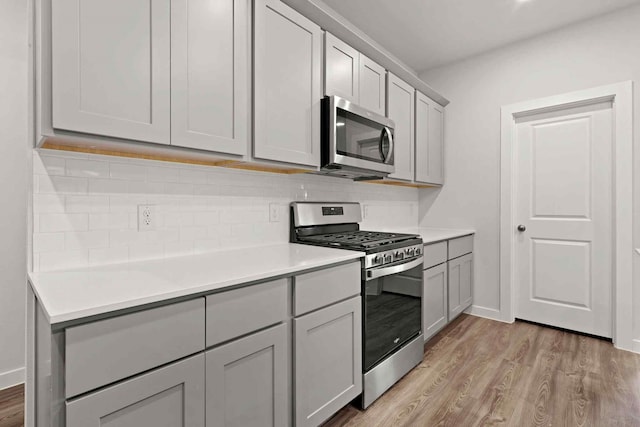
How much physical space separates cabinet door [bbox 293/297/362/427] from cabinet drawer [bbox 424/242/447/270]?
0.94 meters

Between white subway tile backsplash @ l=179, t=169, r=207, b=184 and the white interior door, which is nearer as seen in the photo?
white subway tile backsplash @ l=179, t=169, r=207, b=184

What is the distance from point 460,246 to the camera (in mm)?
3094

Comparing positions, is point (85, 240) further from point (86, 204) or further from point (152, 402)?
point (152, 402)

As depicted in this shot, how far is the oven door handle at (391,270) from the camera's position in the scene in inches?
72.8

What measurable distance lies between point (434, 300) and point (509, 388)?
0.74 meters

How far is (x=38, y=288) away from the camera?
1.04 meters

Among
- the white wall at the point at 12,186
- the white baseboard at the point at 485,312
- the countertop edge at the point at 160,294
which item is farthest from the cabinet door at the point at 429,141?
the white wall at the point at 12,186

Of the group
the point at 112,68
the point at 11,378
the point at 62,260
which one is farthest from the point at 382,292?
the point at 11,378

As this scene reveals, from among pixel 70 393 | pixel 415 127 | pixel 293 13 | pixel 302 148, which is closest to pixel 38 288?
pixel 70 393

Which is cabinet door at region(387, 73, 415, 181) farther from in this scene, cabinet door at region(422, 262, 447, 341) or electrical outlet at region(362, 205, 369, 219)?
cabinet door at region(422, 262, 447, 341)

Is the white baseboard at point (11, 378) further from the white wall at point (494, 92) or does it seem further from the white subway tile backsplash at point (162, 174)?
the white wall at point (494, 92)

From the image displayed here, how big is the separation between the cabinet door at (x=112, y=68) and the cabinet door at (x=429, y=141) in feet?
7.82

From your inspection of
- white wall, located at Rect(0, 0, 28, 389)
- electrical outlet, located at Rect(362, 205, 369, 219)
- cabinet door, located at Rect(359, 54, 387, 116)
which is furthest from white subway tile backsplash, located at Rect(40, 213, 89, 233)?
electrical outlet, located at Rect(362, 205, 369, 219)

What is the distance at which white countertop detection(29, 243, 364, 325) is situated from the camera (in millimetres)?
892
